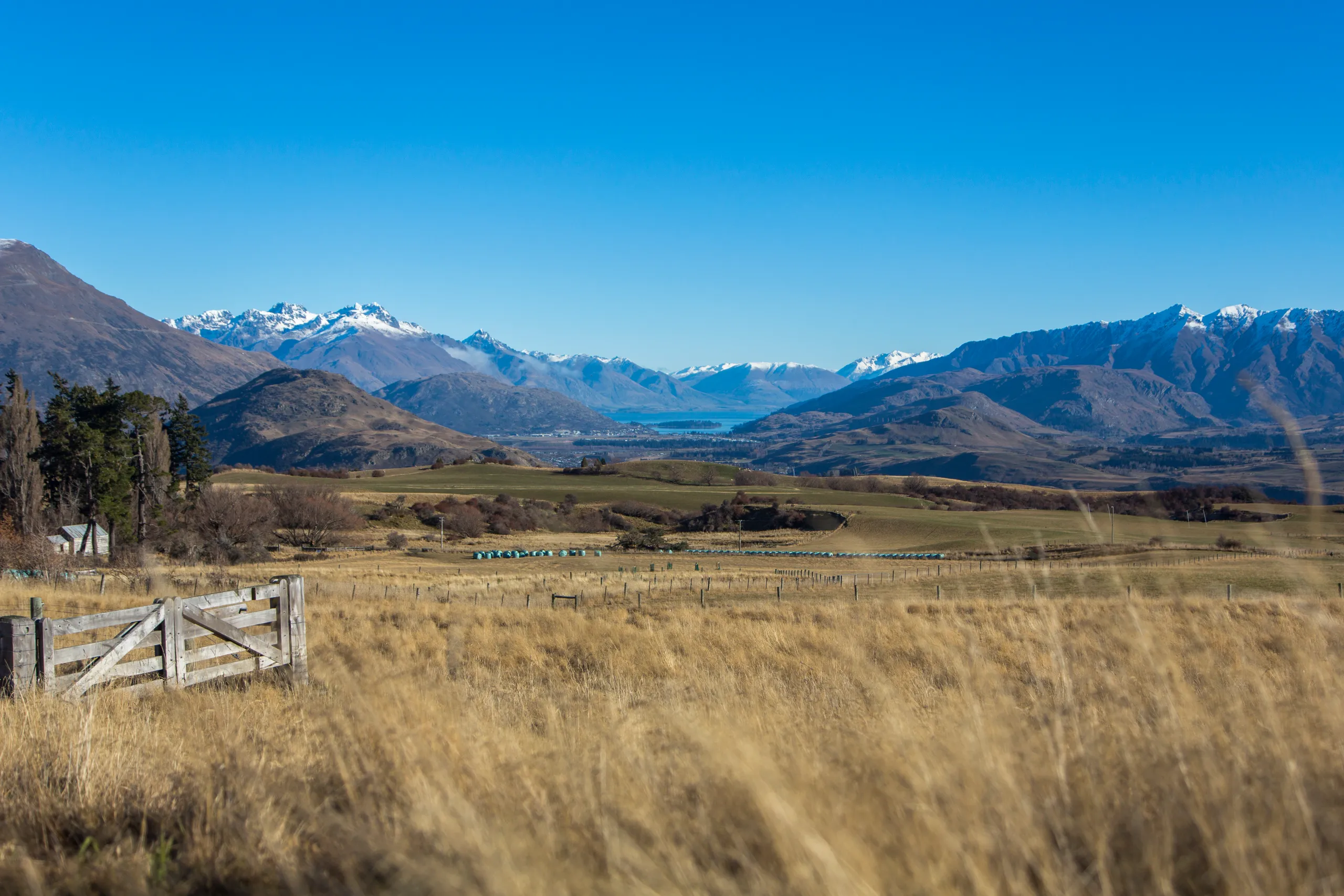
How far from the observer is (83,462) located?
177ft

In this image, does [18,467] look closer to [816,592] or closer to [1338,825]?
[816,592]

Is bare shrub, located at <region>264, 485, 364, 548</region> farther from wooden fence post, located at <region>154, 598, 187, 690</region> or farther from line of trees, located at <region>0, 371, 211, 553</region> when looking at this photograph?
wooden fence post, located at <region>154, 598, 187, 690</region>

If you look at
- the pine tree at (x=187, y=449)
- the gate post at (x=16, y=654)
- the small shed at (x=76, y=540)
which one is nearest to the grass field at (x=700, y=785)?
the gate post at (x=16, y=654)

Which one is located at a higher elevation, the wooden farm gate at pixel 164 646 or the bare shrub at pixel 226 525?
Result: the wooden farm gate at pixel 164 646

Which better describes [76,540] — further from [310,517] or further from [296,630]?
[296,630]

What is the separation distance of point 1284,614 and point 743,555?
5902 cm

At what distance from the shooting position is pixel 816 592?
1518 inches

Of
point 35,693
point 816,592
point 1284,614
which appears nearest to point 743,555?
point 816,592

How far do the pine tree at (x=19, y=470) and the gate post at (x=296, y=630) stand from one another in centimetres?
4746

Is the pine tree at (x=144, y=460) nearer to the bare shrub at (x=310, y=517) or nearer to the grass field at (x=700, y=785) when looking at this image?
the bare shrub at (x=310, y=517)

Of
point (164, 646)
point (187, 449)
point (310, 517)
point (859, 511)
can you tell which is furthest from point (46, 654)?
point (859, 511)

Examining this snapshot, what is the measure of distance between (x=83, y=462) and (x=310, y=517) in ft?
94.1

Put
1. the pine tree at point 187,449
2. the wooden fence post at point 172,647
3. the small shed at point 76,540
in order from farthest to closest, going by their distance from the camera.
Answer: the pine tree at point 187,449
the small shed at point 76,540
the wooden fence post at point 172,647

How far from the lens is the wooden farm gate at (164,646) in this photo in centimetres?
903
